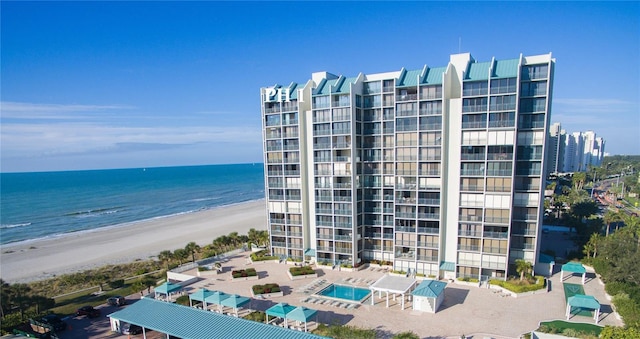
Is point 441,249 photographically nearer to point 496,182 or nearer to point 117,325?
point 496,182

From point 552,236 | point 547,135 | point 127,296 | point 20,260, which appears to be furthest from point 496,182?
point 20,260

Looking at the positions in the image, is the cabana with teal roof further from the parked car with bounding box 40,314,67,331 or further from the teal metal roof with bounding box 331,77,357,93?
the parked car with bounding box 40,314,67,331

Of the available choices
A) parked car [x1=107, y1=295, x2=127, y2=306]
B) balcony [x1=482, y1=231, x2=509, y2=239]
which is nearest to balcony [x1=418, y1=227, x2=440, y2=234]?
balcony [x1=482, y1=231, x2=509, y2=239]

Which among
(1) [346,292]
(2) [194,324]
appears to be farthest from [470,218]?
(2) [194,324]

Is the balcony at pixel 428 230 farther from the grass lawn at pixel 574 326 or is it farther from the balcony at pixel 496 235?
the grass lawn at pixel 574 326

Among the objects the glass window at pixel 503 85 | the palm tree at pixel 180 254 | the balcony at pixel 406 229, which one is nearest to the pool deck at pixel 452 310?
the balcony at pixel 406 229

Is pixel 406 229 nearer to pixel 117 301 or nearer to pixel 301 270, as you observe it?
pixel 301 270
